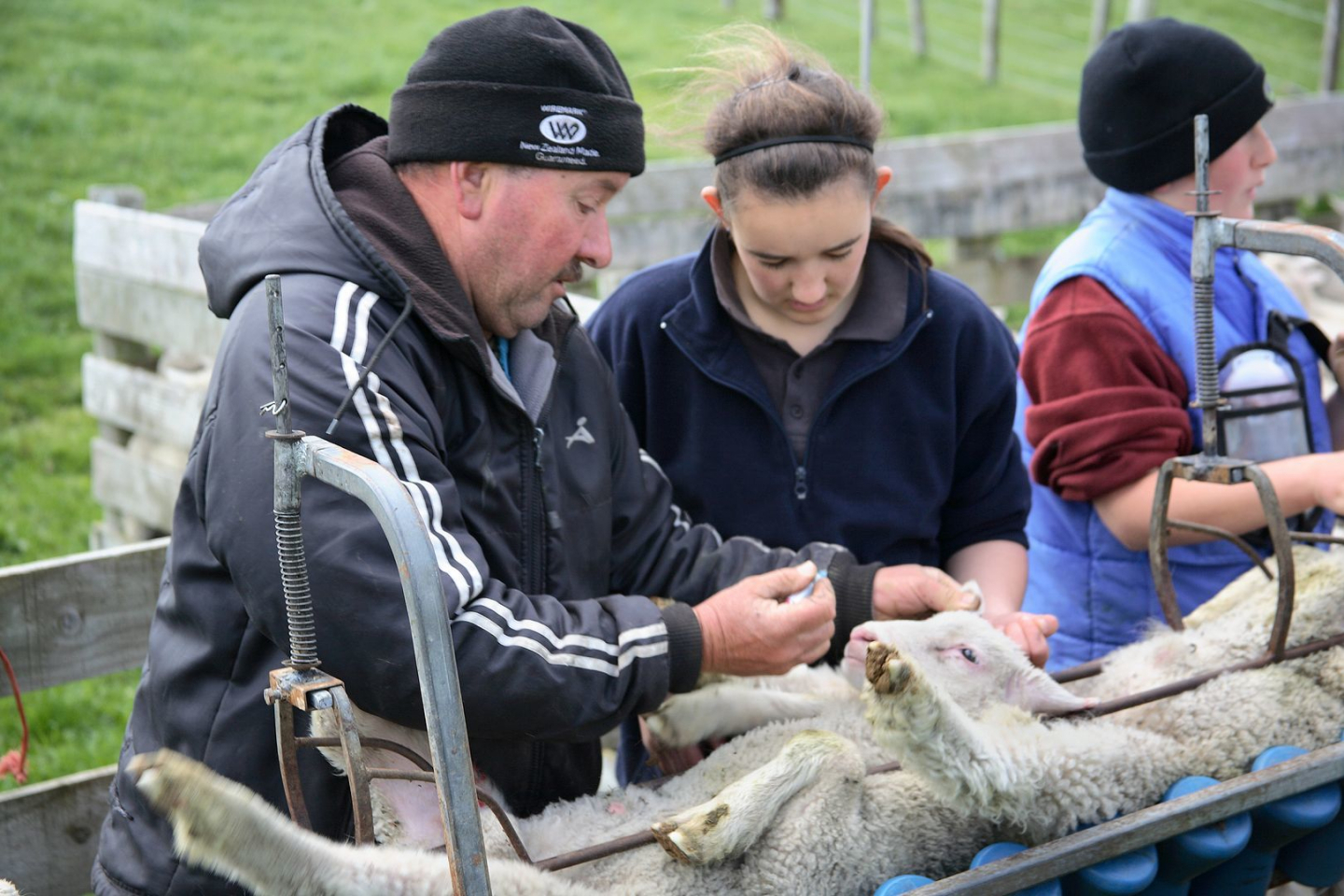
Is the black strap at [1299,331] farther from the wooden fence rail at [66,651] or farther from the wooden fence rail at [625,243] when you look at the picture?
the wooden fence rail at [66,651]

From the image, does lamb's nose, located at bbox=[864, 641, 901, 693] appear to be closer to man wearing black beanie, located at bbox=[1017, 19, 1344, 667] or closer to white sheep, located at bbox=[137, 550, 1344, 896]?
white sheep, located at bbox=[137, 550, 1344, 896]

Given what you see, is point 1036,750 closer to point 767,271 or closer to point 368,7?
point 767,271

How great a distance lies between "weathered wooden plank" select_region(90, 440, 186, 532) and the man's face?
124 inches

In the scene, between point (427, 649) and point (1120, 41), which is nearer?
point (427, 649)

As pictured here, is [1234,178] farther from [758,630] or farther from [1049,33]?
[1049,33]

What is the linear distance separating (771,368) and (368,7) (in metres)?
12.2

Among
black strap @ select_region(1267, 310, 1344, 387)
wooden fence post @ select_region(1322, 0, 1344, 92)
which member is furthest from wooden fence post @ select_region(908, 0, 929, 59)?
black strap @ select_region(1267, 310, 1344, 387)

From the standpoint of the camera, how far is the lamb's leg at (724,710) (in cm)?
230

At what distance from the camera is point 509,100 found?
187 centimetres

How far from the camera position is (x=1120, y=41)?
293 centimetres

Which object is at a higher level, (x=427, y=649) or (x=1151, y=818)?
(x=427, y=649)

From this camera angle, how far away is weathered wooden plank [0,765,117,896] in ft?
8.91

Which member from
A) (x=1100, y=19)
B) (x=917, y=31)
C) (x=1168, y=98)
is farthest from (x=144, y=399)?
(x=917, y=31)

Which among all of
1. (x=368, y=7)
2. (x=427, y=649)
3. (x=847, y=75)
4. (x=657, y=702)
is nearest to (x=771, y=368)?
(x=847, y=75)
